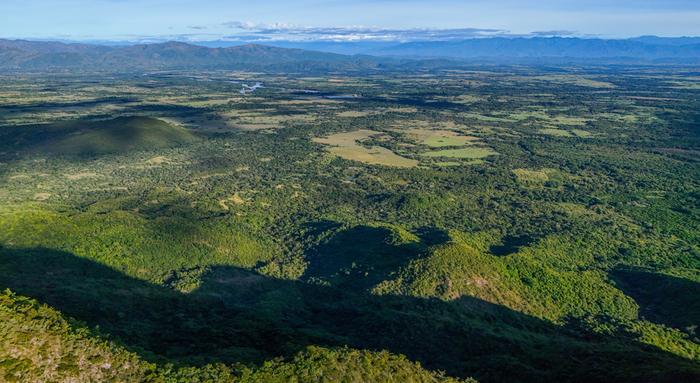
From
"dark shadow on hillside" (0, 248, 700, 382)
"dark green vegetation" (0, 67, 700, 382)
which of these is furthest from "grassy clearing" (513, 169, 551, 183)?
"dark shadow on hillside" (0, 248, 700, 382)

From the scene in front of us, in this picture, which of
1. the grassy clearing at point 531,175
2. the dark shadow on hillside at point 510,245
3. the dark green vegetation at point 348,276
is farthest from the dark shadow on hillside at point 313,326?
the grassy clearing at point 531,175

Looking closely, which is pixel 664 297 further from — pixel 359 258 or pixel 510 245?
pixel 359 258

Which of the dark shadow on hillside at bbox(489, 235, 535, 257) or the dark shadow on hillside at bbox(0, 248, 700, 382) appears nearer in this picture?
the dark shadow on hillside at bbox(0, 248, 700, 382)

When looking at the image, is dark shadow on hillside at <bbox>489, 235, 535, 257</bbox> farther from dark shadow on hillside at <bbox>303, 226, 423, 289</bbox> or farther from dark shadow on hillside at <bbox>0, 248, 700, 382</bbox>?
dark shadow on hillside at <bbox>0, 248, 700, 382</bbox>

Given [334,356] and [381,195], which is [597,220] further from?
[334,356]

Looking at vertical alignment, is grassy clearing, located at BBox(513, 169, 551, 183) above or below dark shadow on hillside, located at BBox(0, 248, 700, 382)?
above

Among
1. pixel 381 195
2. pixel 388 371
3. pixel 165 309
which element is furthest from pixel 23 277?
pixel 381 195

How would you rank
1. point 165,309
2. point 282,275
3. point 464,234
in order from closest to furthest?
point 165,309, point 282,275, point 464,234
